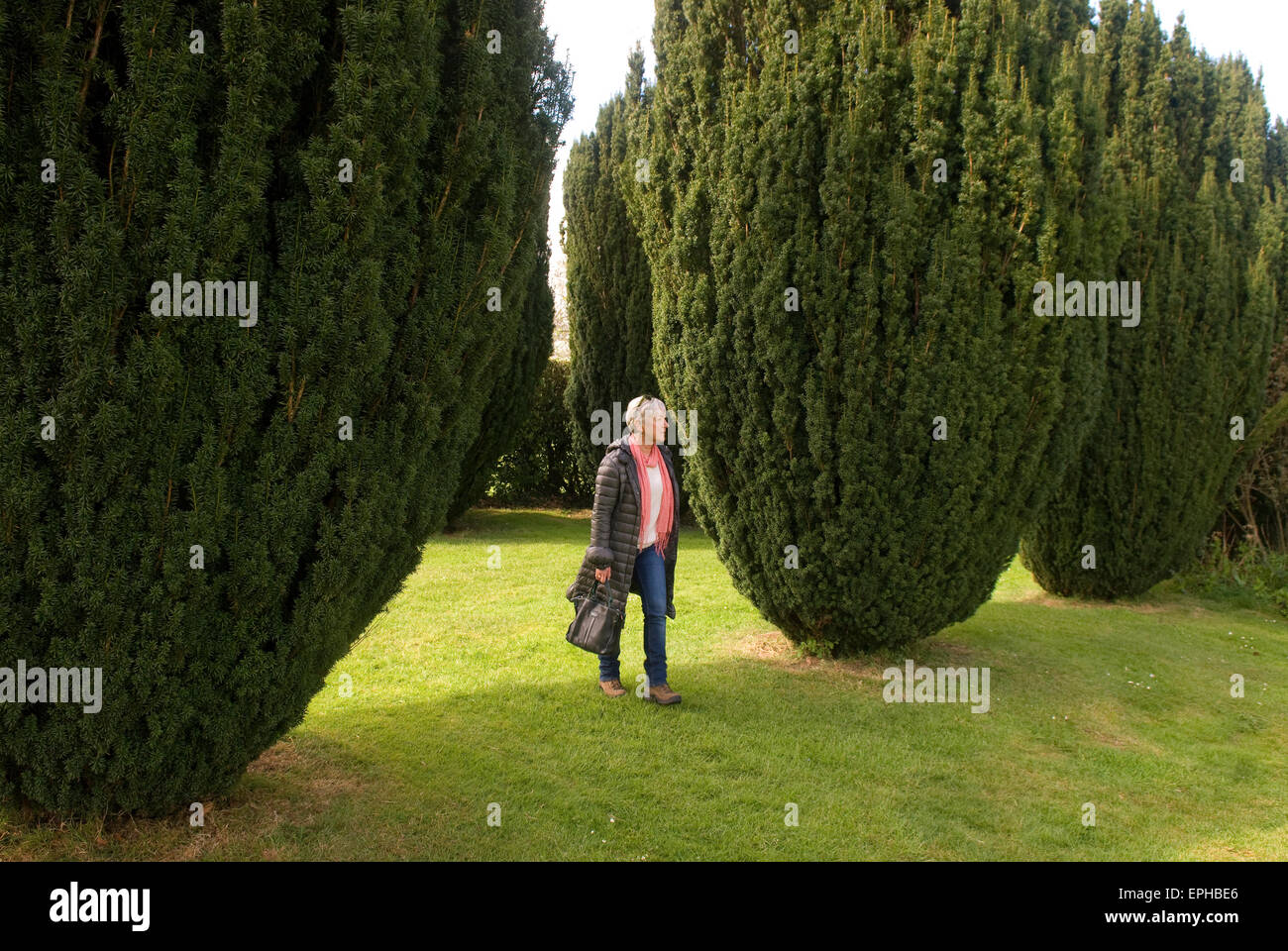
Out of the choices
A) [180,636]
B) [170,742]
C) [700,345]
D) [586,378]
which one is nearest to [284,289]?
[180,636]

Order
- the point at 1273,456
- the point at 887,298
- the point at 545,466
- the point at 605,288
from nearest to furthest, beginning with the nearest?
the point at 887,298, the point at 1273,456, the point at 605,288, the point at 545,466

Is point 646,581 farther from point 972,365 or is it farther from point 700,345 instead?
point 972,365

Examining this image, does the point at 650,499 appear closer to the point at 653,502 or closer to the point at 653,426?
the point at 653,502

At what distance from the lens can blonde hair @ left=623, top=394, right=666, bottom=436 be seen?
5.75 metres

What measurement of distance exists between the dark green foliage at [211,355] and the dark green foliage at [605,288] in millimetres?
10341

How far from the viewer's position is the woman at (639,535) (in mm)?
5672

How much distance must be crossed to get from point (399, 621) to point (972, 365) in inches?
217

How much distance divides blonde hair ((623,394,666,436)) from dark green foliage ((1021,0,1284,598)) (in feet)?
19.4

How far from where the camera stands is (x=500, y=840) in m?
3.96

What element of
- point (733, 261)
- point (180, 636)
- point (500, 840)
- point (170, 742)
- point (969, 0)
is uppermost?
point (969, 0)

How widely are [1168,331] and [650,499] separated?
23.7ft

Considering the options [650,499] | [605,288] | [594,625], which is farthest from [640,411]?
[605,288]

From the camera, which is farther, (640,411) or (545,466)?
(545,466)

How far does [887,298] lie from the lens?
6.19 metres
